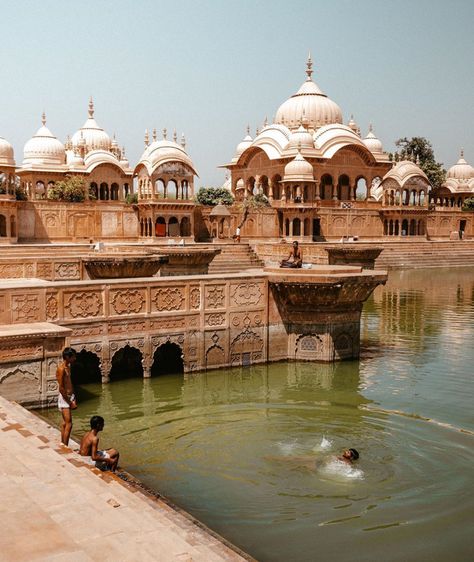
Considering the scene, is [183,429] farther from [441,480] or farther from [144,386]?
[441,480]

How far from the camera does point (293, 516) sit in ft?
23.2

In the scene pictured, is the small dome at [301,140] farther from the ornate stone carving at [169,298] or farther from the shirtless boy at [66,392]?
the shirtless boy at [66,392]

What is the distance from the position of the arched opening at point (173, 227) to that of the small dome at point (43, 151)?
11.1 meters

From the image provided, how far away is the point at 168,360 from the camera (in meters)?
13.7

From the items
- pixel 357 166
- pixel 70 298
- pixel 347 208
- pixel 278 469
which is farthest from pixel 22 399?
pixel 357 166

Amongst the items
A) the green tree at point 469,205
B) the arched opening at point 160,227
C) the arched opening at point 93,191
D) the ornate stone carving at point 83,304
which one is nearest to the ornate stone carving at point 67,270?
the ornate stone carving at point 83,304

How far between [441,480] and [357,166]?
39.1 m

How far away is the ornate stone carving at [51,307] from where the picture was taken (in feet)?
37.4

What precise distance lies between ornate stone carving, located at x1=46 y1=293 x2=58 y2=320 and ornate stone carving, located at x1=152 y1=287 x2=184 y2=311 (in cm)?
178

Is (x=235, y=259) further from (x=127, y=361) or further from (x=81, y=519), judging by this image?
(x=81, y=519)

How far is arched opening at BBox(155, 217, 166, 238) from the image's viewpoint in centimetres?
3462

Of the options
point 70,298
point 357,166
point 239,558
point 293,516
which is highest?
point 357,166

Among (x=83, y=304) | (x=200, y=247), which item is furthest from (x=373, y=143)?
(x=83, y=304)

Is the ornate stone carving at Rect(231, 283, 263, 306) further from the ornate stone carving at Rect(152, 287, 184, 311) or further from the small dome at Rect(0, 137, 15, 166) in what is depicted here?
the small dome at Rect(0, 137, 15, 166)
